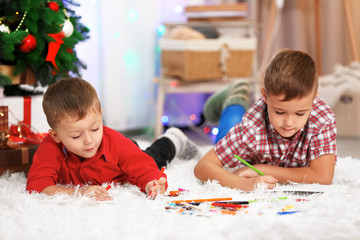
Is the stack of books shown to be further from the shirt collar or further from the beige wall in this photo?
the shirt collar

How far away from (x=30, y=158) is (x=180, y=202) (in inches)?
24.8

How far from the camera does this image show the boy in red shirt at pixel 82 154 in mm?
1092

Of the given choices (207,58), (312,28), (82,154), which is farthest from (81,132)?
(312,28)

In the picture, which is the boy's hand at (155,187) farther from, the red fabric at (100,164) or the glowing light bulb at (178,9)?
the glowing light bulb at (178,9)

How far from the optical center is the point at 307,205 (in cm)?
100

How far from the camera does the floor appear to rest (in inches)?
81.5

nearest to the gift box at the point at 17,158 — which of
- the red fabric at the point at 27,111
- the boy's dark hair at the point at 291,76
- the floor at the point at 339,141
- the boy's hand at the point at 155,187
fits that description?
the red fabric at the point at 27,111

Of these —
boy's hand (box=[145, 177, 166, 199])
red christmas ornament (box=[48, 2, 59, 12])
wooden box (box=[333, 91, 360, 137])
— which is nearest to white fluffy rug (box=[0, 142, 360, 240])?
boy's hand (box=[145, 177, 166, 199])

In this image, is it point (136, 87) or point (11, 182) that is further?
point (136, 87)

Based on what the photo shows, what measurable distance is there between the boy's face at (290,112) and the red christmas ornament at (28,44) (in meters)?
0.76

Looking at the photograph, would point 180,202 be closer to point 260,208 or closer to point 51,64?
point 260,208

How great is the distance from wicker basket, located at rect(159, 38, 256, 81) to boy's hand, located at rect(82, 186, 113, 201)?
4.40ft

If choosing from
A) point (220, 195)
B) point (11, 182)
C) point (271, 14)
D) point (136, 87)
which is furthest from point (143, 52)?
point (220, 195)

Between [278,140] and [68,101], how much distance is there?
22.3 inches
